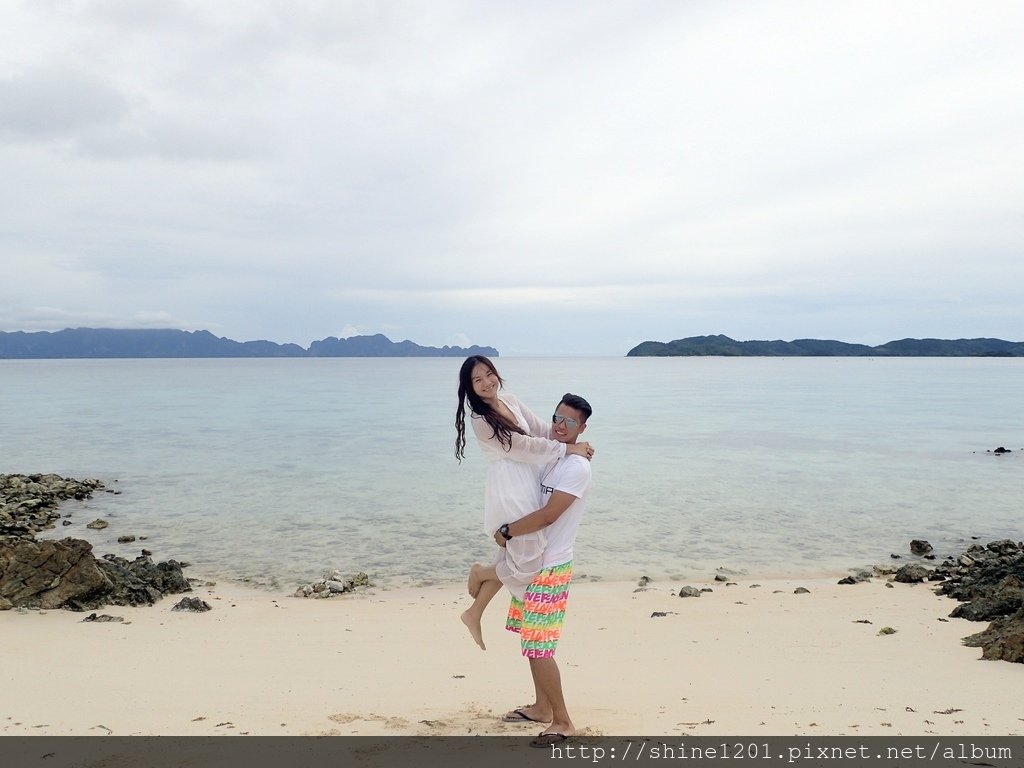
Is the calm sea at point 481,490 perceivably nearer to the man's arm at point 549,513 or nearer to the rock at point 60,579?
the rock at point 60,579

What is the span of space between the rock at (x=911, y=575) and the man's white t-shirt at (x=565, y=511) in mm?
9671

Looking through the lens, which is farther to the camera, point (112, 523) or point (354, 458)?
point (354, 458)

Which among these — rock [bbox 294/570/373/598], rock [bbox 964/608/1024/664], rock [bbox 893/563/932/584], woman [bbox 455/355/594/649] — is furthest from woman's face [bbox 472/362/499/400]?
rock [bbox 893/563/932/584]

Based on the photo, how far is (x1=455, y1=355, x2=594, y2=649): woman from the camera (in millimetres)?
4883

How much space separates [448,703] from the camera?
20.1ft

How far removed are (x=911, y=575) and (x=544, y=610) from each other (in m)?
9.81

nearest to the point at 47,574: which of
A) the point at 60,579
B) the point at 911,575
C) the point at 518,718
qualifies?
the point at 60,579
